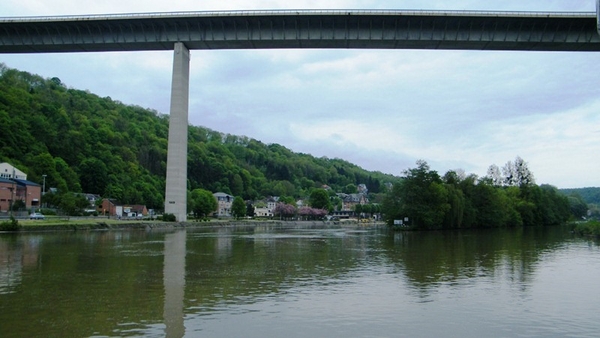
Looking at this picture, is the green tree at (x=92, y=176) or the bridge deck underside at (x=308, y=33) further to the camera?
the green tree at (x=92, y=176)

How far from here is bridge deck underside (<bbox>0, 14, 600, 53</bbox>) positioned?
188 feet

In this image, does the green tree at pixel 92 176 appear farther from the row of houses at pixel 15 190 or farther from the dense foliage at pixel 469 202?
the dense foliage at pixel 469 202

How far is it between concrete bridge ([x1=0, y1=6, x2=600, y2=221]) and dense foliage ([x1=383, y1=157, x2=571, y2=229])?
25.8m

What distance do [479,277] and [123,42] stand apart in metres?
56.1

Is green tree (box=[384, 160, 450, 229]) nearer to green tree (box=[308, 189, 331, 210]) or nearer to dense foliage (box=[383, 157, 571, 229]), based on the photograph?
dense foliage (box=[383, 157, 571, 229])

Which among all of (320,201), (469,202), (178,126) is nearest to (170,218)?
(178,126)

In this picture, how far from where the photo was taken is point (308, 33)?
197 feet

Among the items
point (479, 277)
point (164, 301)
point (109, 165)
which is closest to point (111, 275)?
point (164, 301)

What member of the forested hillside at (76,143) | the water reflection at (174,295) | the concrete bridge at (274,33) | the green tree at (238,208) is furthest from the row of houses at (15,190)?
the green tree at (238,208)

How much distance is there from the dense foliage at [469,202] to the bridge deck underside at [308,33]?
25.8m

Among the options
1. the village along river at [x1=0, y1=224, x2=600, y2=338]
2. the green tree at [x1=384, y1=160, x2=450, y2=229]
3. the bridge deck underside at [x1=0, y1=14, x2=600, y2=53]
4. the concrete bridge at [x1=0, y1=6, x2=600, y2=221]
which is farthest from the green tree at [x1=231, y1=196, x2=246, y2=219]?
the village along river at [x1=0, y1=224, x2=600, y2=338]

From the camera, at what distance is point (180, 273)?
22188 millimetres

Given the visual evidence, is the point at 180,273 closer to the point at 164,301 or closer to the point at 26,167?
the point at 164,301

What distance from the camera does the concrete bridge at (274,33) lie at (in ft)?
187
